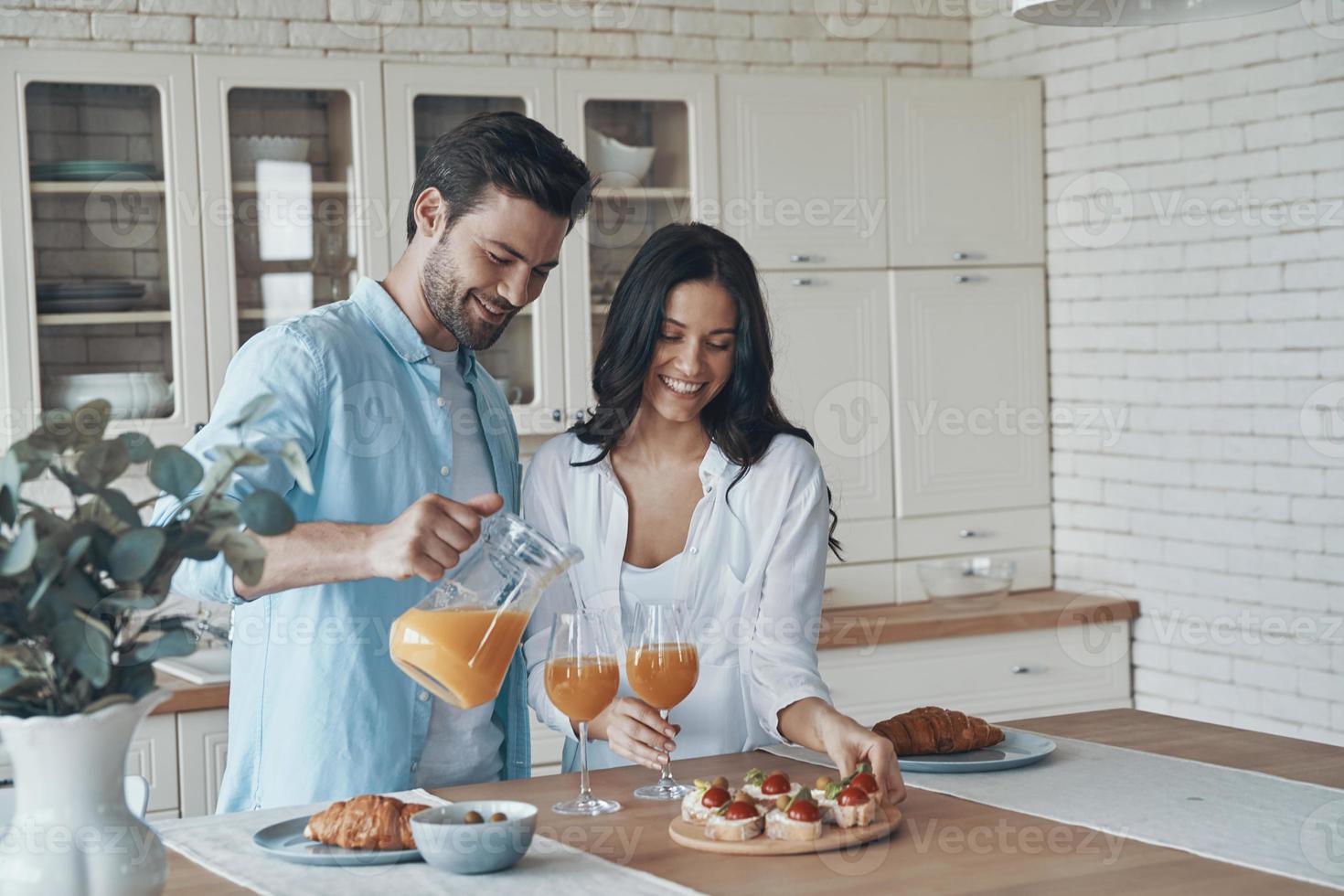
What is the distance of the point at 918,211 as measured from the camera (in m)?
4.24

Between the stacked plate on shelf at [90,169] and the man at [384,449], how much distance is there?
157 cm

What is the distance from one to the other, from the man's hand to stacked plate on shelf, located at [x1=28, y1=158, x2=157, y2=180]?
221cm

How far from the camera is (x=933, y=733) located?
1.93 meters

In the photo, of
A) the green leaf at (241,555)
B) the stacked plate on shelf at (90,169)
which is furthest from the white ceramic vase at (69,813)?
the stacked plate on shelf at (90,169)

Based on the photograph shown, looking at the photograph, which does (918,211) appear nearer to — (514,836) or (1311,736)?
(1311,736)

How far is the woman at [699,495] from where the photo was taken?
2.20 metres

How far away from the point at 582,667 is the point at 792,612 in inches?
21.7

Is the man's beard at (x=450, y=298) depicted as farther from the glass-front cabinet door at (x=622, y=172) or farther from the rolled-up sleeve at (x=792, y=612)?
the glass-front cabinet door at (x=622, y=172)

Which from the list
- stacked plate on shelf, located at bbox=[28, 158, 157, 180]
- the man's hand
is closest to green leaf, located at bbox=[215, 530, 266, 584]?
the man's hand

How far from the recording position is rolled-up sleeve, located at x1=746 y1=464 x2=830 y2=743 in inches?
82.1

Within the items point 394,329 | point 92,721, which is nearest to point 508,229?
point 394,329

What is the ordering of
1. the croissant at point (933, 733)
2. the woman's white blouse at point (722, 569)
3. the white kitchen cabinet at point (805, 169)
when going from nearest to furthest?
the croissant at point (933, 733)
the woman's white blouse at point (722, 569)
the white kitchen cabinet at point (805, 169)

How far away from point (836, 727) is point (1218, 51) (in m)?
2.56

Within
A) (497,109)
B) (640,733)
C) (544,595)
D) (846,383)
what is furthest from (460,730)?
(846,383)
